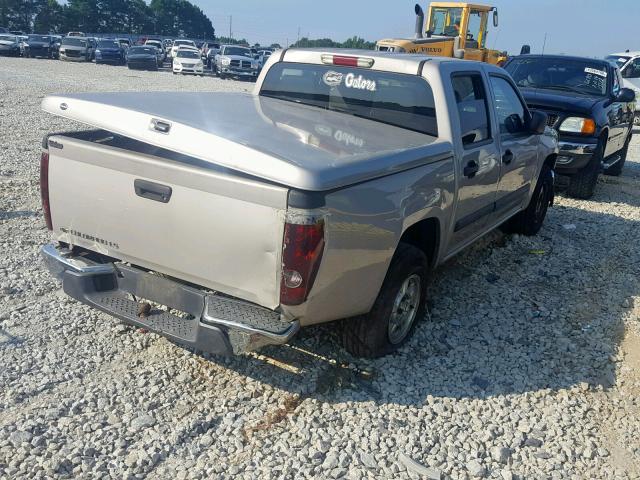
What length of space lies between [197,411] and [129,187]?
1265mm

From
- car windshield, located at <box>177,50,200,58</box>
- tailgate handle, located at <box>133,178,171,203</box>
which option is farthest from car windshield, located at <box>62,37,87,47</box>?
tailgate handle, located at <box>133,178,171,203</box>

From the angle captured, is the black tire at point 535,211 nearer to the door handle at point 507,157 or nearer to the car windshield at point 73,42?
the door handle at point 507,157

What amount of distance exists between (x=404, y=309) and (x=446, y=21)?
50.2 feet

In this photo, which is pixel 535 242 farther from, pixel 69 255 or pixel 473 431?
pixel 69 255

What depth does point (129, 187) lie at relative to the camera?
307 centimetres

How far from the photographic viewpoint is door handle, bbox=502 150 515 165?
16.1 ft

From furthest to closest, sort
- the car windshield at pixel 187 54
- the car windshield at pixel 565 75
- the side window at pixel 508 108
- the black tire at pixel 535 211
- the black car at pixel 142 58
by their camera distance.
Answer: the black car at pixel 142 58 → the car windshield at pixel 187 54 → the car windshield at pixel 565 75 → the black tire at pixel 535 211 → the side window at pixel 508 108

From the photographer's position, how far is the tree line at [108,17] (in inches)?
2778

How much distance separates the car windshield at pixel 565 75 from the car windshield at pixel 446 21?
7923 mm

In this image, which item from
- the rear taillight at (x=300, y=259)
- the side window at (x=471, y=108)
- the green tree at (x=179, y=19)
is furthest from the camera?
the green tree at (x=179, y=19)

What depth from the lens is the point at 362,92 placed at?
4.44 metres

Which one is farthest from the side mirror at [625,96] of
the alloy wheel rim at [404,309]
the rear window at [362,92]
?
the alloy wheel rim at [404,309]

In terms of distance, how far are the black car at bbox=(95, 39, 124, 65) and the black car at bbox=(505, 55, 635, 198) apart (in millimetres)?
32583

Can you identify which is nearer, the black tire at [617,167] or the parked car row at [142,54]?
the black tire at [617,167]
